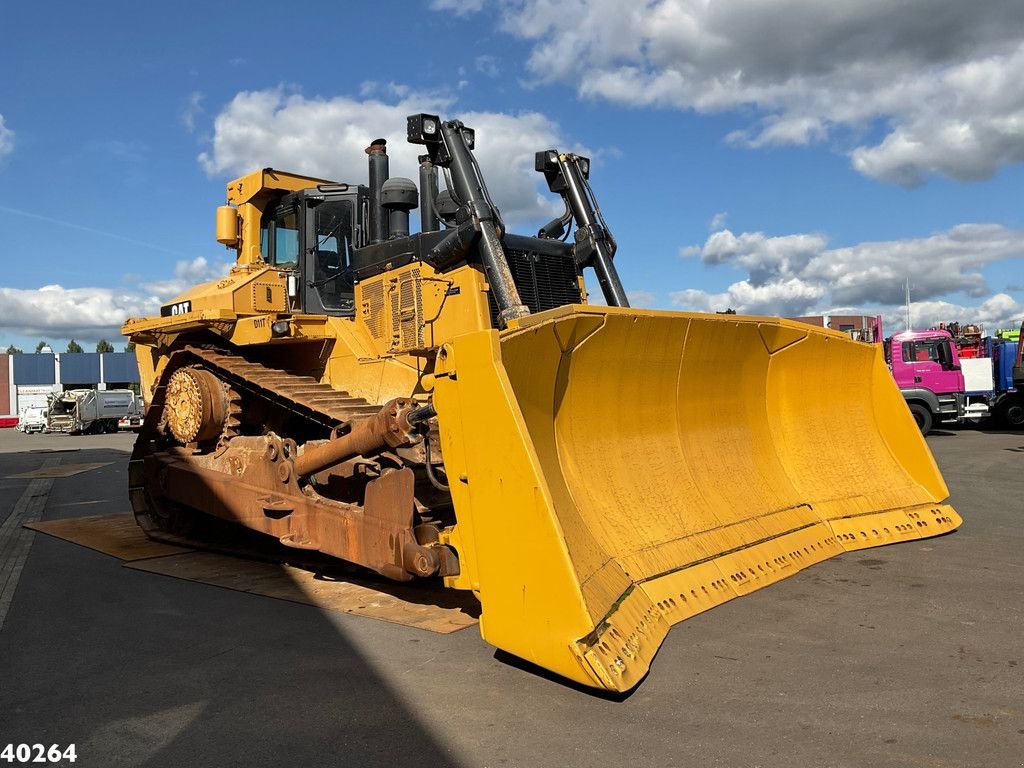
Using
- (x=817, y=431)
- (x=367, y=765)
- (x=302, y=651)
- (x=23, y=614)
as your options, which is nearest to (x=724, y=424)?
(x=817, y=431)

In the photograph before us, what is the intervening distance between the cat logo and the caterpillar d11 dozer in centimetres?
3

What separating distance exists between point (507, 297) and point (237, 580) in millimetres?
3288

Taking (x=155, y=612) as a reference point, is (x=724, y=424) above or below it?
above

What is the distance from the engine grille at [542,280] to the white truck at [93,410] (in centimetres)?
3545

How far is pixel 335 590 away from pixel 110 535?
13.5 feet

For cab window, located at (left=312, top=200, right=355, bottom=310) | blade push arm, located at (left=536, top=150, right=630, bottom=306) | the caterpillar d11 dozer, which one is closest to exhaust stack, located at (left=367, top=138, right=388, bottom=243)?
the caterpillar d11 dozer

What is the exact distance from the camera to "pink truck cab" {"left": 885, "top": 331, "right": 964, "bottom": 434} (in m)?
19.9

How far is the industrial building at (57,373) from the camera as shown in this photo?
2430 inches

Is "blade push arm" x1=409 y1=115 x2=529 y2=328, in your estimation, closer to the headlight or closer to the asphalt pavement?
the headlight

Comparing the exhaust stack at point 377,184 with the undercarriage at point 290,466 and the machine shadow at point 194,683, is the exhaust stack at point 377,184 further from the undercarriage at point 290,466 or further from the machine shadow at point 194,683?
the machine shadow at point 194,683

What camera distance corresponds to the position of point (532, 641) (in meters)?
3.75

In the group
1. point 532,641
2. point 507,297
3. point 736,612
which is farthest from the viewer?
point 507,297

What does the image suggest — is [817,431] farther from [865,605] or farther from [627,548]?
[627,548]

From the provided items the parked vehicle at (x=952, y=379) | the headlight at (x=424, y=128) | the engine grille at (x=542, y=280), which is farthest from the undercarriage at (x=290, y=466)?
the parked vehicle at (x=952, y=379)
